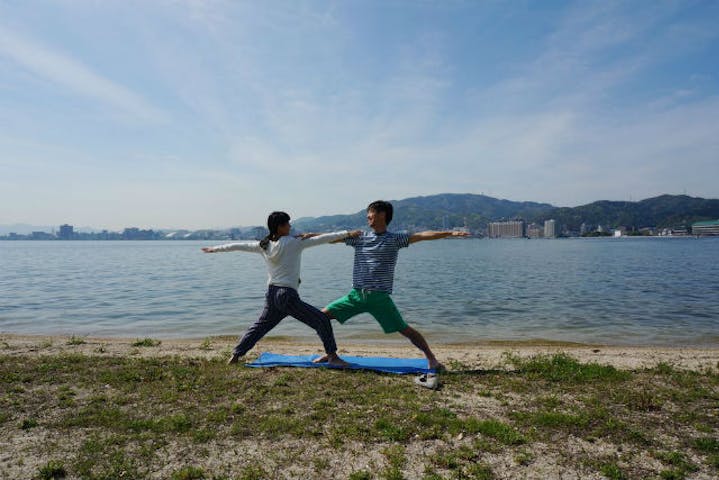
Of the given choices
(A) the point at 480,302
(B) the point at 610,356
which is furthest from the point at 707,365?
(A) the point at 480,302

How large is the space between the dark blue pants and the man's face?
5.66 ft

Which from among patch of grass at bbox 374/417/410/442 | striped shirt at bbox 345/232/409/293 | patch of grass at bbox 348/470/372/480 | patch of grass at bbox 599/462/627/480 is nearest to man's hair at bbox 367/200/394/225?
striped shirt at bbox 345/232/409/293

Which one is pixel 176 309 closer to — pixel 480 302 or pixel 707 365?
pixel 480 302

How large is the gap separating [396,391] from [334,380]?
107 centimetres

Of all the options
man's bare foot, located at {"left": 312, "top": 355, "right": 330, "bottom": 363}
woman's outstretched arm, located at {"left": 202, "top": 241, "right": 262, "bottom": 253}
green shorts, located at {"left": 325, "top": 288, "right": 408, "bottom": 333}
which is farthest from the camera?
man's bare foot, located at {"left": 312, "top": 355, "right": 330, "bottom": 363}

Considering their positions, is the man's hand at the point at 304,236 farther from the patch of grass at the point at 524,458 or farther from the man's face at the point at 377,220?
the patch of grass at the point at 524,458

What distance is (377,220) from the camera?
7.66 m

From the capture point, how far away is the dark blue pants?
7.69 metres

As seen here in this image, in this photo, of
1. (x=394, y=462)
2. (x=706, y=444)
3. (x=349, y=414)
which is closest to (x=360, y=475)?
(x=394, y=462)

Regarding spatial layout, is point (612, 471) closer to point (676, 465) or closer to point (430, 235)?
point (676, 465)

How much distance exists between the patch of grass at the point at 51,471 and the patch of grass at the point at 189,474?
3.33 feet

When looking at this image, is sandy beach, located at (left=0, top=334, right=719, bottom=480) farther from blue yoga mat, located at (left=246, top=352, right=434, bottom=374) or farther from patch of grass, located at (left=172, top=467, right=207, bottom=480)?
blue yoga mat, located at (left=246, top=352, right=434, bottom=374)

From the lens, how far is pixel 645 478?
4121 millimetres

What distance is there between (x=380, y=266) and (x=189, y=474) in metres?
4.25
